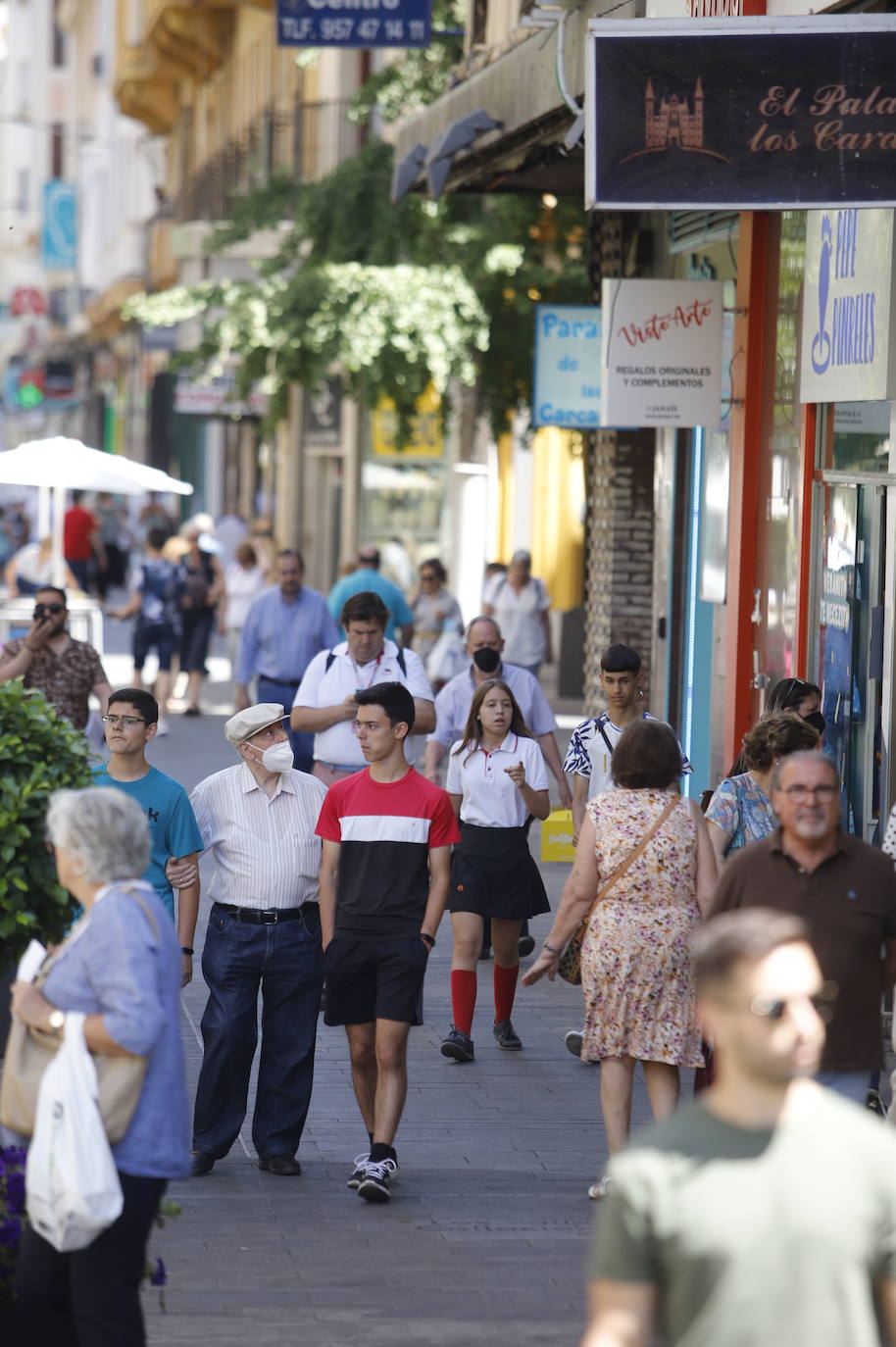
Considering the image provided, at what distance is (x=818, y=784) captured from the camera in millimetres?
6195

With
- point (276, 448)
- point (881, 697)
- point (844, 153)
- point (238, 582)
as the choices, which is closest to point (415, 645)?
point (238, 582)

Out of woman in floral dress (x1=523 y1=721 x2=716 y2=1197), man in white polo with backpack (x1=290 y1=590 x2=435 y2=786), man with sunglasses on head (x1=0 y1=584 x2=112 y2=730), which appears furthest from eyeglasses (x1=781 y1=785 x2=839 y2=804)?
man with sunglasses on head (x1=0 y1=584 x2=112 y2=730)

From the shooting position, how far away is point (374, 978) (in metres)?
7.99

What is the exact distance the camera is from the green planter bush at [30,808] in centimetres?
599

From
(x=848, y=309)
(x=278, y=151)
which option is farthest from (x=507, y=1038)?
(x=278, y=151)

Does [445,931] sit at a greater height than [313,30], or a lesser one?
lesser

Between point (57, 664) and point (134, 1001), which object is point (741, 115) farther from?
point (57, 664)

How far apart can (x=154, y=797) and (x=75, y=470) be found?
27.9ft

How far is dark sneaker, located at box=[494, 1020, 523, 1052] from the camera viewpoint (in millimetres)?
9930

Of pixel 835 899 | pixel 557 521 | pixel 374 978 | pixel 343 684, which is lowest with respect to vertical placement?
pixel 374 978

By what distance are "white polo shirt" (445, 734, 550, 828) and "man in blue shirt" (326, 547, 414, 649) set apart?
5839 mm

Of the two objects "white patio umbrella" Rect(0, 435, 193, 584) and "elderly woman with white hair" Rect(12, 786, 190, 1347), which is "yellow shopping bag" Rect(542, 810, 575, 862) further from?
"elderly woman with white hair" Rect(12, 786, 190, 1347)

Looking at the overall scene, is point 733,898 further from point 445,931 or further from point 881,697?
point 445,931

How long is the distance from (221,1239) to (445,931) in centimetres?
586
